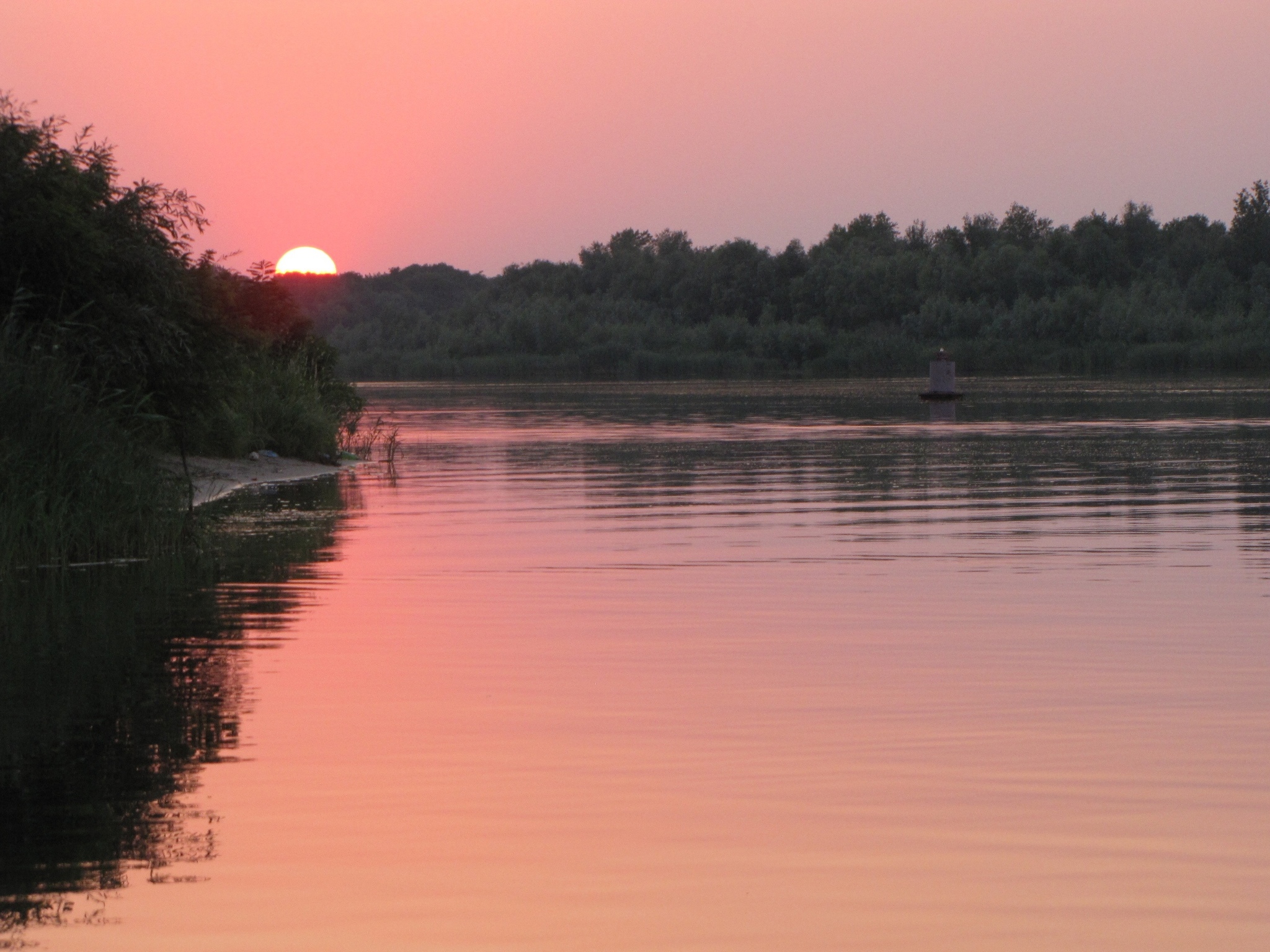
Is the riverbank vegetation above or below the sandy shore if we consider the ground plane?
above

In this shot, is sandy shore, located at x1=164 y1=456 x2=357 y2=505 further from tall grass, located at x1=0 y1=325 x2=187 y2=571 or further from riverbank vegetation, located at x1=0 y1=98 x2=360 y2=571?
tall grass, located at x1=0 y1=325 x2=187 y2=571

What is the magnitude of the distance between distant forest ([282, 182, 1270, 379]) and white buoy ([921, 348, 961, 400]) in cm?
4449

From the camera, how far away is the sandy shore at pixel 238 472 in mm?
28591

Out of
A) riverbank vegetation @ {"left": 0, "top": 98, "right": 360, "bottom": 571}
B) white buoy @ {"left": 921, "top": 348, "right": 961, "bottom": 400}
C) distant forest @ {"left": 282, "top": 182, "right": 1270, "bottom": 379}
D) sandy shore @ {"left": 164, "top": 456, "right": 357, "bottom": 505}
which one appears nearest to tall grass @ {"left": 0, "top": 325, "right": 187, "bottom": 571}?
riverbank vegetation @ {"left": 0, "top": 98, "right": 360, "bottom": 571}

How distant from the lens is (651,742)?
30.3 ft

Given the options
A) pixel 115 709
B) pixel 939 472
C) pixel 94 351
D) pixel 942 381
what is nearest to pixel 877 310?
pixel 942 381

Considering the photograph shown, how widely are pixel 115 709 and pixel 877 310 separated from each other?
136 metres

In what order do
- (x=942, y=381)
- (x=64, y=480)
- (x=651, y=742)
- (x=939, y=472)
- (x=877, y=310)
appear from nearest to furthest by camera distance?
(x=651, y=742)
(x=64, y=480)
(x=939, y=472)
(x=942, y=381)
(x=877, y=310)

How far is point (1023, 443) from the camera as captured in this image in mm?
39375

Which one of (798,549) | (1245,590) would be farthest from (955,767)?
(798,549)

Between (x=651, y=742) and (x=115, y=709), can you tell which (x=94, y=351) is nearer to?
(x=115, y=709)

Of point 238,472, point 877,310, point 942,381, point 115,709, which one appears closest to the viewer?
point 115,709

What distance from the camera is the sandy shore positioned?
93.8ft

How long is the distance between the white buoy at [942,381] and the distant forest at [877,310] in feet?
146
